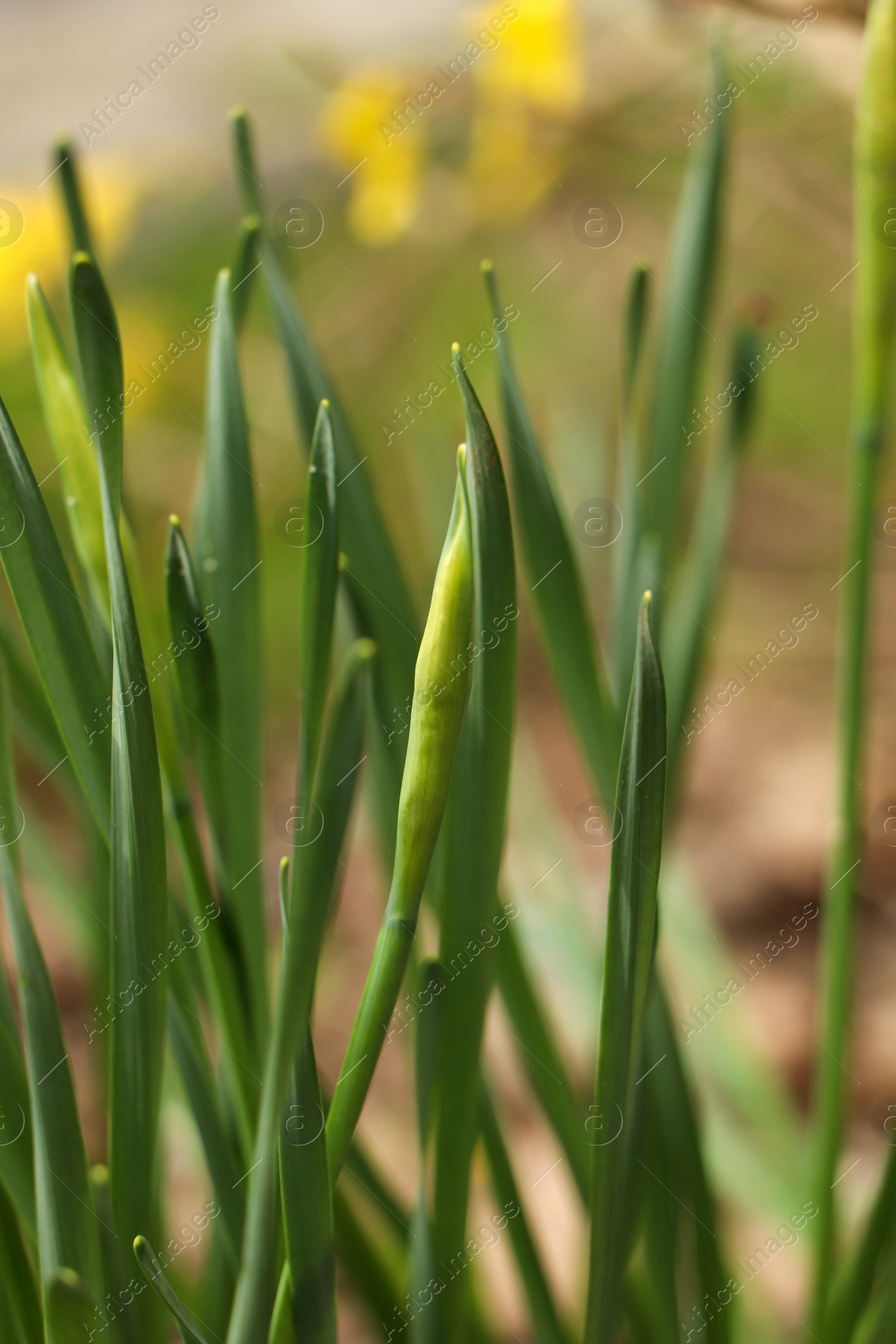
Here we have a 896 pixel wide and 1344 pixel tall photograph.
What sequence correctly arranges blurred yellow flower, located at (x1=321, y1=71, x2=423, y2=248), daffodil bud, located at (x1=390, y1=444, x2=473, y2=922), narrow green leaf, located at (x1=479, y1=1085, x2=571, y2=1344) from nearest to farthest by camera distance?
daffodil bud, located at (x1=390, y1=444, x2=473, y2=922)
narrow green leaf, located at (x1=479, y1=1085, x2=571, y2=1344)
blurred yellow flower, located at (x1=321, y1=71, x2=423, y2=248)

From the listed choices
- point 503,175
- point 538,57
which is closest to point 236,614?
point 538,57

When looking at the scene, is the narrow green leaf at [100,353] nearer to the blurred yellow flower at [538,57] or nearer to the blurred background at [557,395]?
the blurred background at [557,395]

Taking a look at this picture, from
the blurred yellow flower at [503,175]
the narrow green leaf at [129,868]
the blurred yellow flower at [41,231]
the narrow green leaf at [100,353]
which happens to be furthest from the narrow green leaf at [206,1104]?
the blurred yellow flower at [503,175]

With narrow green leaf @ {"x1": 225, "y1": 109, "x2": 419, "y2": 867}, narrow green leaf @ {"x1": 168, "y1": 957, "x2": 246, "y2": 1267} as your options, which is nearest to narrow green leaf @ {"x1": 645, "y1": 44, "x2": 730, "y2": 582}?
narrow green leaf @ {"x1": 225, "y1": 109, "x2": 419, "y2": 867}

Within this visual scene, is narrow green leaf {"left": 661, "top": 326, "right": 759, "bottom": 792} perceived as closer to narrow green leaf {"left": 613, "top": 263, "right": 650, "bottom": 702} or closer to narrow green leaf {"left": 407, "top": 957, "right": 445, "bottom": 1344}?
narrow green leaf {"left": 613, "top": 263, "right": 650, "bottom": 702}

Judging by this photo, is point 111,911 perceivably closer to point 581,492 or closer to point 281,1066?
point 281,1066

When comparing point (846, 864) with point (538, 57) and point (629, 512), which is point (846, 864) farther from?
point (538, 57)
